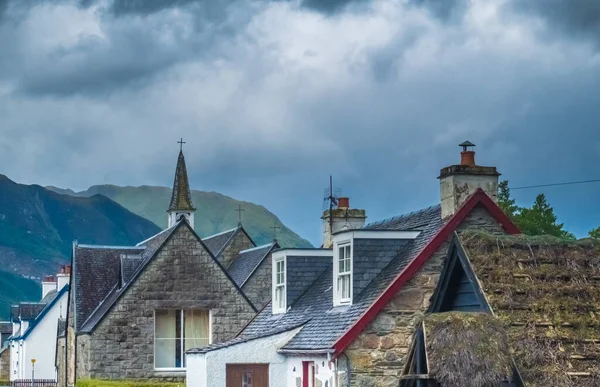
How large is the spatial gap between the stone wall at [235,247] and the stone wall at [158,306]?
497 inches

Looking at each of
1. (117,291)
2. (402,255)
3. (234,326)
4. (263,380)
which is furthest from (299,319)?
(117,291)

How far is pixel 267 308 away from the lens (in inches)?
1470

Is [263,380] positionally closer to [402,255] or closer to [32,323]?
[402,255]

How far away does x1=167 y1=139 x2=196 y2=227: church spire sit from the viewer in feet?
211

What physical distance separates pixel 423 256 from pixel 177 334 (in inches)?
653

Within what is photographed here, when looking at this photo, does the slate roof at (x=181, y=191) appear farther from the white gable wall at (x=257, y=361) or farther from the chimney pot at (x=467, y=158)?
the chimney pot at (x=467, y=158)

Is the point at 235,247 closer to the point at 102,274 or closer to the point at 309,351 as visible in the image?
the point at 102,274

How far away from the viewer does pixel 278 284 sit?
35031 millimetres

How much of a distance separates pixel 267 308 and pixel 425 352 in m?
18.3

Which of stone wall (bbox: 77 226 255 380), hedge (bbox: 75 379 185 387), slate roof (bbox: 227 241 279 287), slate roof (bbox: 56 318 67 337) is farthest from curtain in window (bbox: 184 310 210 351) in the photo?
slate roof (bbox: 56 318 67 337)

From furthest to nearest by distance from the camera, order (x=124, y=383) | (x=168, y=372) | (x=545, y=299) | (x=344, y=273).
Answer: (x=168, y=372)
(x=124, y=383)
(x=344, y=273)
(x=545, y=299)

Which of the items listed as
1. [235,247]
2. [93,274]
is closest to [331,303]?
[93,274]

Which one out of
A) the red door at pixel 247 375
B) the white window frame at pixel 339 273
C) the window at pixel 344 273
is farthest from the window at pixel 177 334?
the window at pixel 344 273

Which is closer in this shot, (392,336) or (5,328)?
(392,336)
